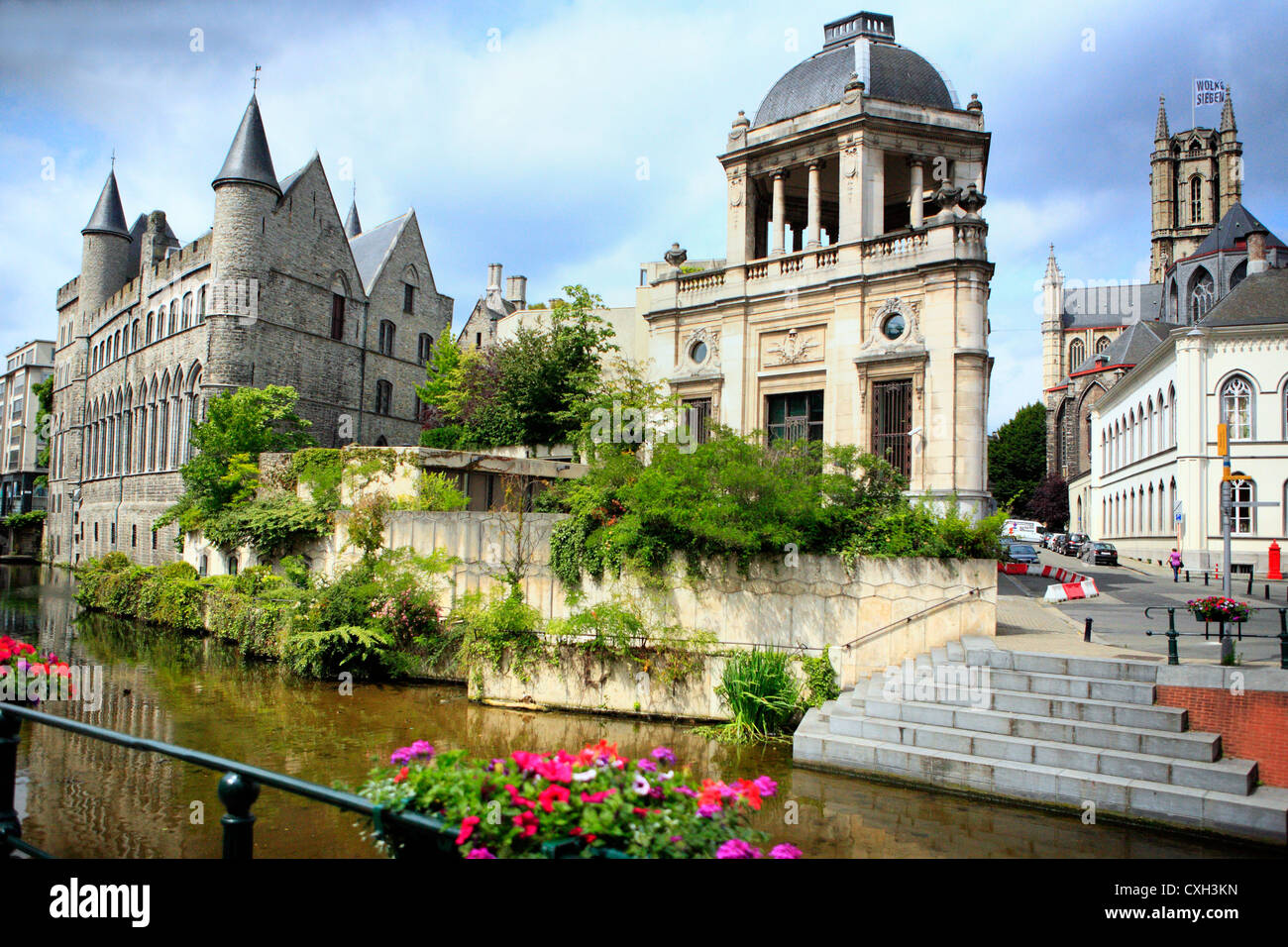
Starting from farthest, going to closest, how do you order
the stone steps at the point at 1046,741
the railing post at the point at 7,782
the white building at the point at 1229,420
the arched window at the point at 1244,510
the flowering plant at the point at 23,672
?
1. the arched window at the point at 1244,510
2. the white building at the point at 1229,420
3. the stone steps at the point at 1046,741
4. the flowering plant at the point at 23,672
5. the railing post at the point at 7,782

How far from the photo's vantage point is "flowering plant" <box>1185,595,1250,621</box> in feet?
33.8

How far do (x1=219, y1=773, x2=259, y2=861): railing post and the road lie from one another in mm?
10552

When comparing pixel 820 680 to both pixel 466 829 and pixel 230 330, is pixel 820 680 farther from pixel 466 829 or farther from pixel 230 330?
pixel 230 330

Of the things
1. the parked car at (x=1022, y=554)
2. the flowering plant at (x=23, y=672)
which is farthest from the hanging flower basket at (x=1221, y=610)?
the parked car at (x=1022, y=554)

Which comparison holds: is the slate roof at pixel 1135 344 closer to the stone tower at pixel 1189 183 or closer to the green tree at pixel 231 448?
the stone tower at pixel 1189 183

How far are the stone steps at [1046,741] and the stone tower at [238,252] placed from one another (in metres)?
31.7

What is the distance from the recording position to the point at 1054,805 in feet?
28.1

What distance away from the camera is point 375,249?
4409 centimetres

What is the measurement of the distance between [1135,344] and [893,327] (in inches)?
2479

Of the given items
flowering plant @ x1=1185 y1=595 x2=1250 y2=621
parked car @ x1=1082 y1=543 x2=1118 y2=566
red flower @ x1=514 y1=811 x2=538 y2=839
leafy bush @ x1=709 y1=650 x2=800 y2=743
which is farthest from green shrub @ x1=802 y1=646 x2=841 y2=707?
parked car @ x1=1082 y1=543 x2=1118 y2=566

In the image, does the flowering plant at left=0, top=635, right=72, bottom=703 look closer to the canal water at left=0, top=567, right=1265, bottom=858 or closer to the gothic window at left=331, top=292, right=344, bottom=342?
the canal water at left=0, top=567, right=1265, bottom=858

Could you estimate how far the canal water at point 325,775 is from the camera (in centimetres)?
774

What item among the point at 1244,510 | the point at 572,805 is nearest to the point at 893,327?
the point at 572,805
